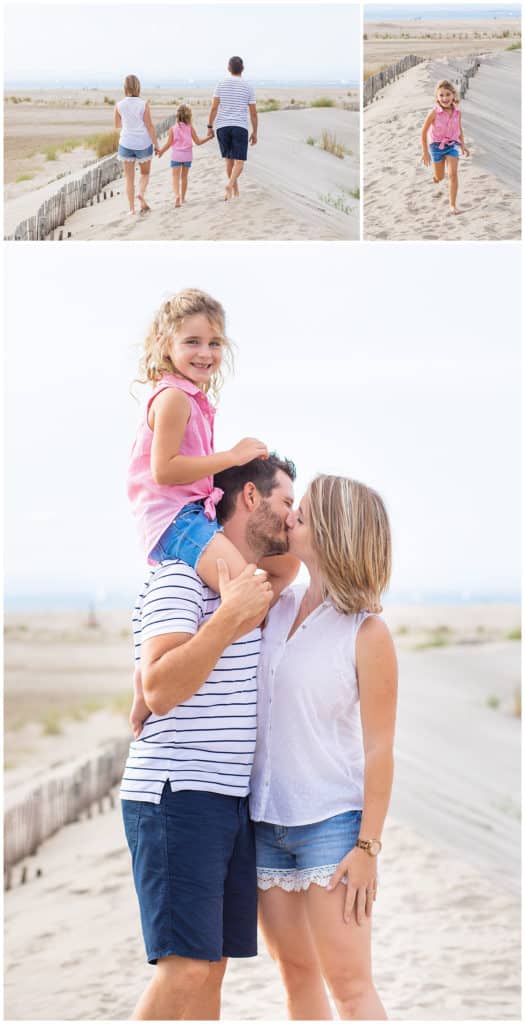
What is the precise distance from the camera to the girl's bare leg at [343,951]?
91.4 inches

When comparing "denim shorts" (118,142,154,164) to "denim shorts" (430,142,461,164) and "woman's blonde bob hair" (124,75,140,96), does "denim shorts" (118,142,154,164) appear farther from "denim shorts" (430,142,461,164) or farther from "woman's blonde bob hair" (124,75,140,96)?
"denim shorts" (430,142,461,164)

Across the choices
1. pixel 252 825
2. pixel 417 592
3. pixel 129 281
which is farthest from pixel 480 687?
pixel 252 825

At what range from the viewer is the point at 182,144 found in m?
6.77

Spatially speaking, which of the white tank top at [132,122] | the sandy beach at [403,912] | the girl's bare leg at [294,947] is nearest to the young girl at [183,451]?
the girl's bare leg at [294,947]

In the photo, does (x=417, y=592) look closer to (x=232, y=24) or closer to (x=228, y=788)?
(x=232, y=24)

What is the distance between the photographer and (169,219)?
715 centimetres

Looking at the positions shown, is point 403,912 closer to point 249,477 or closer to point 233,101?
point 233,101

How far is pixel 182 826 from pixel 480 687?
897 inches

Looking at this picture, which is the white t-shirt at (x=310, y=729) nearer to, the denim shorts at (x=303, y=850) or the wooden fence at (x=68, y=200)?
the denim shorts at (x=303, y=850)

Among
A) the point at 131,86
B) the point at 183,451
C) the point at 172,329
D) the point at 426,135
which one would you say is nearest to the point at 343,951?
the point at 183,451

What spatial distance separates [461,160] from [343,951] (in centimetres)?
593

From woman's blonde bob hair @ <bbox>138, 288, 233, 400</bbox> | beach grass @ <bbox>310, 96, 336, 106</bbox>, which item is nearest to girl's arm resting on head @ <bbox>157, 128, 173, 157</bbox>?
beach grass @ <bbox>310, 96, 336, 106</bbox>

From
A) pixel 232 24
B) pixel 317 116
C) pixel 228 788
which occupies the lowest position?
pixel 228 788

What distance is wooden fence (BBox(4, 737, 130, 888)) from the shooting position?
9.45 metres
